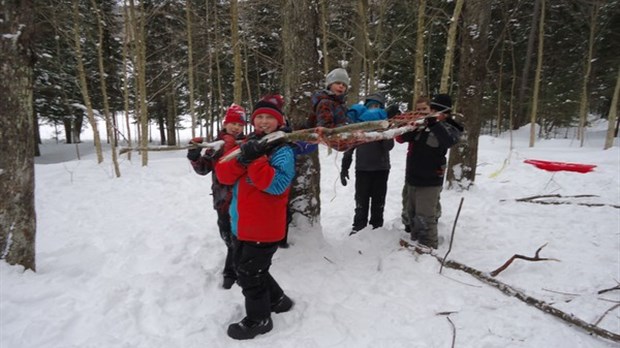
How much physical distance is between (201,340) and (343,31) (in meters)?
19.3

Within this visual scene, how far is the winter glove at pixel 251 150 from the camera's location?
95.0 inches

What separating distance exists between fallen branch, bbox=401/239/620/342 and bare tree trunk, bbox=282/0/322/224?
1.59 metres

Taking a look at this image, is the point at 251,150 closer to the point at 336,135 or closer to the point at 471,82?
the point at 336,135

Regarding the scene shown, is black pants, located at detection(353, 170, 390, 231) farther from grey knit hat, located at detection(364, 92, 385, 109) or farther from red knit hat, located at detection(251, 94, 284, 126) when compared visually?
red knit hat, located at detection(251, 94, 284, 126)

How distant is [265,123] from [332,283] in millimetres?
1729

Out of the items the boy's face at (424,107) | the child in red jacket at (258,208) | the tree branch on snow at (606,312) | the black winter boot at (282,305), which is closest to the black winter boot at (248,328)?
the child in red jacket at (258,208)

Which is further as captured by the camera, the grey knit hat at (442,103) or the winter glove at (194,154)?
the grey knit hat at (442,103)

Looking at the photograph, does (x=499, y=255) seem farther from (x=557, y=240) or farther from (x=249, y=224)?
(x=249, y=224)

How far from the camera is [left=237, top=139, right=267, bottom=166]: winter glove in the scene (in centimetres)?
241

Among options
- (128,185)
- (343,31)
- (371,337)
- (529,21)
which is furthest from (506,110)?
(371,337)

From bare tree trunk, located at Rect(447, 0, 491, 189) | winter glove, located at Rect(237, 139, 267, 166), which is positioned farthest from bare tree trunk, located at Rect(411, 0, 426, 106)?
winter glove, located at Rect(237, 139, 267, 166)

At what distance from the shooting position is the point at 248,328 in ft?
8.59

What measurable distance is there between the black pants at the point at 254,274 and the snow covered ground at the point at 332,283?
0.21 meters

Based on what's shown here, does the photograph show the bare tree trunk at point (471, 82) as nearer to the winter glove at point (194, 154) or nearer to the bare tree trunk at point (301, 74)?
the bare tree trunk at point (301, 74)
